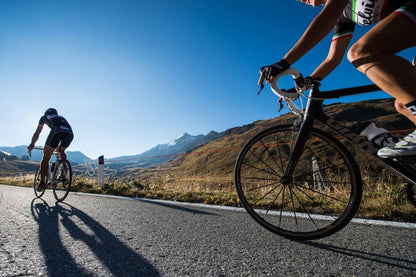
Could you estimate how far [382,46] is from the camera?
1.29 meters

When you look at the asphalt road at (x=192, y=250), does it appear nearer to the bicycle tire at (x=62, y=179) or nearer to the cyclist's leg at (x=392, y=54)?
the cyclist's leg at (x=392, y=54)

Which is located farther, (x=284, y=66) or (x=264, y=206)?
(x=264, y=206)

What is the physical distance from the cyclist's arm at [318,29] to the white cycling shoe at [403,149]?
0.87 meters

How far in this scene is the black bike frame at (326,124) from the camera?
4.91 feet

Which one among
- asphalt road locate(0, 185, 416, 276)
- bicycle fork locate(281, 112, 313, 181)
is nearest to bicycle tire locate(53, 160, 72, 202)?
asphalt road locate(0, 185, 416, 276)

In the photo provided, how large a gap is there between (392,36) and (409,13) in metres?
0.13

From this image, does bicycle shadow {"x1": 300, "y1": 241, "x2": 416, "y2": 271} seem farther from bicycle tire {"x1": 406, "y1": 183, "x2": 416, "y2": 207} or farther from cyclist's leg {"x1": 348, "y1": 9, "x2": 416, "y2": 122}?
bicycle tire {"x1": 406, "y1": 183, "x2": 416, "y2": 207}

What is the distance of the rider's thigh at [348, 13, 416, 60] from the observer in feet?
4.02

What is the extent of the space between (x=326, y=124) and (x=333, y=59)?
0.71m

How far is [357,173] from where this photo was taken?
1613mm

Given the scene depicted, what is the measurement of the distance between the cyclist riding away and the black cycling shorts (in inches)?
195

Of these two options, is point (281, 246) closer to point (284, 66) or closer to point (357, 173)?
point (357, 173)

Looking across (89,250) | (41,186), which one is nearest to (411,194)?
(89,250)

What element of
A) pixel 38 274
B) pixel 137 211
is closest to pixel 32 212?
pixel 137 211
